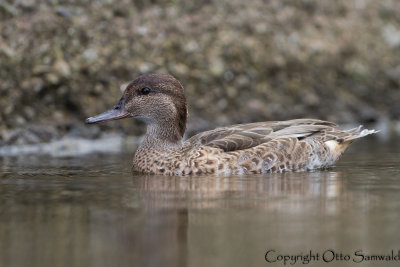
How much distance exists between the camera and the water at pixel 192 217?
5.01 meters

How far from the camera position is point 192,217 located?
20.2ft

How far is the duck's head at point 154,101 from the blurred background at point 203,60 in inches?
139

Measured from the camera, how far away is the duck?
9.06 metres

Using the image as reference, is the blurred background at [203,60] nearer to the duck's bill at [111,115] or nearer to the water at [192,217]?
the duck's bill at [111,115]

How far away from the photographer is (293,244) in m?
5.20

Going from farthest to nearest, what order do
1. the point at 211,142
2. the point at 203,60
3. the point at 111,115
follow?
the point at 203,60, the point at 111,115, the point at 211,142

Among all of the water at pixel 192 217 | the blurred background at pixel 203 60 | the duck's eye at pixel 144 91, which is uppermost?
the blurred background at pixel 203 60

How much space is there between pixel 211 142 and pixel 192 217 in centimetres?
313

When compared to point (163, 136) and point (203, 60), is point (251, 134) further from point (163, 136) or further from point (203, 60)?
point (203, 60)

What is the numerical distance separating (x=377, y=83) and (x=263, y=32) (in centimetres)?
269

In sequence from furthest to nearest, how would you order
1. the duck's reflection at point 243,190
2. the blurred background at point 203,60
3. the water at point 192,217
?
the blurred background at point 203,60
the duck's reflection at point 243,190
the water at point 192,217

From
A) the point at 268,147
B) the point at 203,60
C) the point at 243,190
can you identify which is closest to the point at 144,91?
the point at 268,147

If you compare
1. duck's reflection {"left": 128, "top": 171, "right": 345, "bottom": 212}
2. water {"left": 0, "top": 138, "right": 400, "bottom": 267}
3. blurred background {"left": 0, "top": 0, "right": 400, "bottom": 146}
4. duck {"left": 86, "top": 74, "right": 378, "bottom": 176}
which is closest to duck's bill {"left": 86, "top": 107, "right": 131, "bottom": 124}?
duck {"left": 86, "top": 74, "right": 378, "bottom": 176}

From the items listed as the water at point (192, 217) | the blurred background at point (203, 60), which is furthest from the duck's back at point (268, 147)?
the blurred background at point (203, 60)
